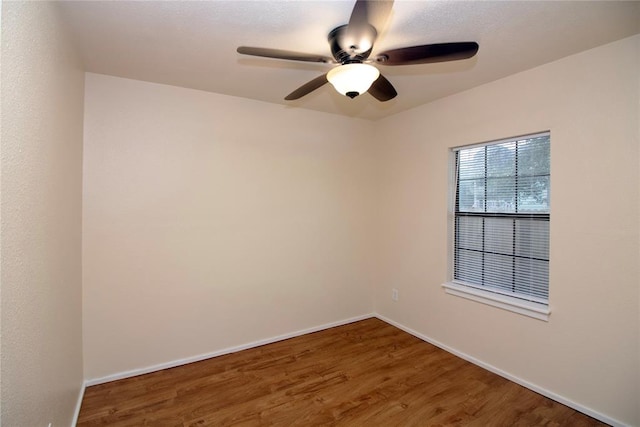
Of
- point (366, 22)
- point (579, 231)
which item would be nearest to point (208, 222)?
point (366, 22)

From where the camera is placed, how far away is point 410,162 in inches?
134

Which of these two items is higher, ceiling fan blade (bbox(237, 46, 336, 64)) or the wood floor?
ceiling fan blade (bbox(237, 46, 336, 64))

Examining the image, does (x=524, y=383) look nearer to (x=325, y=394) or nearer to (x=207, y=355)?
(x=325, y=394)

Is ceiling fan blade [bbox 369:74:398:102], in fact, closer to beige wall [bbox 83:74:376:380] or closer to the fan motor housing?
the fan motor housing

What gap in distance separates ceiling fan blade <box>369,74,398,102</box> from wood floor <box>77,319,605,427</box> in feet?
7.45

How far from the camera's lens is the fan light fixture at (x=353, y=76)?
1.55 m

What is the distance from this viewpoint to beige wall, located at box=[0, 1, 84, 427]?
3.23 ft

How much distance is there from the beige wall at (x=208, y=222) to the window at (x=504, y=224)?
49.0 inches

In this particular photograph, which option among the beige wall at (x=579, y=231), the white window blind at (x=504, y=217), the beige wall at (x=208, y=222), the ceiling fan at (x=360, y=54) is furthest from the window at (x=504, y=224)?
the ceiling fan at (x=360, y=54)

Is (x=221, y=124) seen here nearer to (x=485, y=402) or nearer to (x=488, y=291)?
(x=488, y=291)

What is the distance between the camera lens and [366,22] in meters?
1.31

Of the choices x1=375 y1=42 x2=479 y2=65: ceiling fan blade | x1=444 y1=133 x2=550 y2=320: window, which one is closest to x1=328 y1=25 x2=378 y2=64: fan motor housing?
x1=375 y1=42 x2=479 y2=65: ceiling fan blade

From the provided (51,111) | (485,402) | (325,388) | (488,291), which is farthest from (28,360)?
(488,291)

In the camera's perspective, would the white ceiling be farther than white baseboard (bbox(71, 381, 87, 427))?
No
